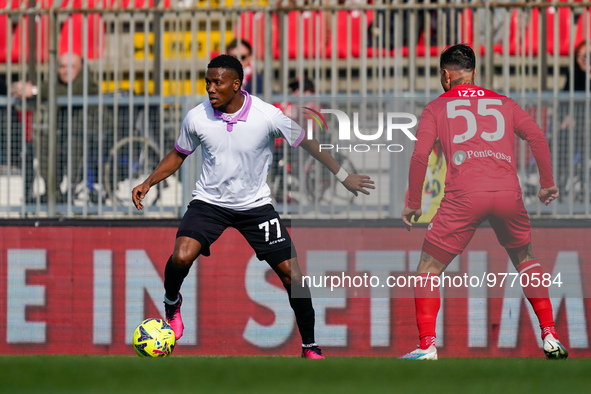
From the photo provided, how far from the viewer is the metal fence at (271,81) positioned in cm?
954

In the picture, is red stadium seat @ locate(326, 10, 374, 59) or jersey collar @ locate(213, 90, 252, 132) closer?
jersey collar @ locate(213, 90, 252, 132)

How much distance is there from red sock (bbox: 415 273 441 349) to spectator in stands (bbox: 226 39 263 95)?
109 inches

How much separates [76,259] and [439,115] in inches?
148

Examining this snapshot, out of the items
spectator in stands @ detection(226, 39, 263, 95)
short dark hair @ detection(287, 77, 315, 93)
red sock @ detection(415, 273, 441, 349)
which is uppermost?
spectator in stands @ detection(226, 39, 263, 95)

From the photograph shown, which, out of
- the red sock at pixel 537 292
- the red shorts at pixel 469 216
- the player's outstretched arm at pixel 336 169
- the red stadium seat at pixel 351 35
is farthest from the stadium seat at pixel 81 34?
the red sock at pixel 537 292

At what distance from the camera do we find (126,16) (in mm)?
9867

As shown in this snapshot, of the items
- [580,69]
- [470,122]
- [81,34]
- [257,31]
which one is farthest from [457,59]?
[81,34]

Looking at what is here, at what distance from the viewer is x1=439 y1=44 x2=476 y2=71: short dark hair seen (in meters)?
7.78

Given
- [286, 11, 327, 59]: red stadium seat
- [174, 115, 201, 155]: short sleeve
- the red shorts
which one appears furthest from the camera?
[286, 11, 327, 59]: red stadium seat

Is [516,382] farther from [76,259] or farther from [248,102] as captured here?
[76,259]

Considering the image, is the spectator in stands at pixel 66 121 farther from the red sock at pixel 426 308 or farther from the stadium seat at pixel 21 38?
the red sock at pixel 426 308

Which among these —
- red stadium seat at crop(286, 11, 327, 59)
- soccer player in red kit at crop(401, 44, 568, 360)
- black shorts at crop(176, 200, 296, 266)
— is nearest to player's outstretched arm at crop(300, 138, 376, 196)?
soccer player in red kit at crop(401, 44, 568, 360)

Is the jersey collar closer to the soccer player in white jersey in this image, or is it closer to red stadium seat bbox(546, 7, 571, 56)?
the soccer player in white jersey

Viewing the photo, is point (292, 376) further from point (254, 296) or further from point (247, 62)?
point (247, 62)
